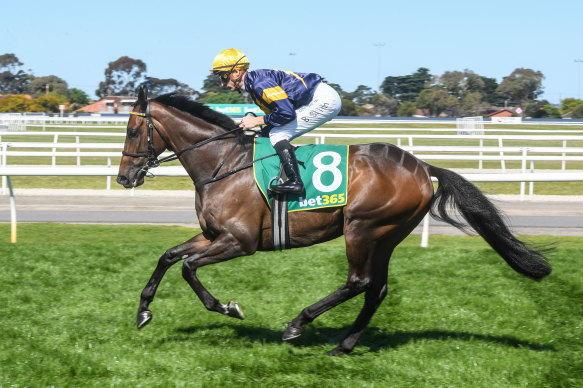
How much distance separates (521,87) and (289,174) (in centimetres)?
6123

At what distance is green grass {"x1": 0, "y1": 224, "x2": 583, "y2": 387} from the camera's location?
149 inches

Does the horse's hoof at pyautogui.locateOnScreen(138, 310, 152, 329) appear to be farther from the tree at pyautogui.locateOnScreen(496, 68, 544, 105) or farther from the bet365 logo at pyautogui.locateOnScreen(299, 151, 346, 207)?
the tree at pyautogui.locateOnScreen(496, 68, 544, 105)

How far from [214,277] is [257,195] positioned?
1580 millimetres

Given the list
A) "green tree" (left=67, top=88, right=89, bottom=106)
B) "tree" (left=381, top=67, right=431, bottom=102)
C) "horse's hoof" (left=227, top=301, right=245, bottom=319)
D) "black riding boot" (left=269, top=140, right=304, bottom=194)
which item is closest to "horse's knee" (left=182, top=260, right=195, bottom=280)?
"horse's hoof" (left=227, top=301, right=245, bottom=319)

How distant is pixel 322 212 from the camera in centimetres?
449

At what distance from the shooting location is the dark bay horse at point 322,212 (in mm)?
4469

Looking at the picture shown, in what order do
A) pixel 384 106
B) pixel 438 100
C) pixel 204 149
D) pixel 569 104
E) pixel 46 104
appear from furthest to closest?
pixel 46 104, pixel 569 104, pixel 384 106, pixel 438 100, pixel 204 149

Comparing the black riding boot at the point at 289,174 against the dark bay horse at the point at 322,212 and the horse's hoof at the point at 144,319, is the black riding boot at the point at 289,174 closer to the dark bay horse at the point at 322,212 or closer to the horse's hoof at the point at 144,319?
the dark bay horse at the point at 322,212

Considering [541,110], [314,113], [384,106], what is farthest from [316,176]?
[541,110]

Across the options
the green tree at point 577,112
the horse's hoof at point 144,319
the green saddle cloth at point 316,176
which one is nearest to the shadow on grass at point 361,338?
the horse's hoof at point 144,319

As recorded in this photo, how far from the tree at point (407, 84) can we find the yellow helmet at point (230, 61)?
6153 cm

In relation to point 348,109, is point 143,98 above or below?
above

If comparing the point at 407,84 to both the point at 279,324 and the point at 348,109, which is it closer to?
the point at 348,109

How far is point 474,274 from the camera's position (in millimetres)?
5883
